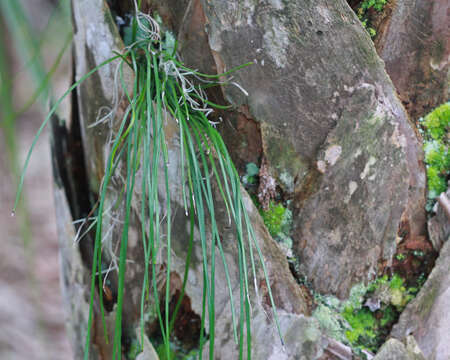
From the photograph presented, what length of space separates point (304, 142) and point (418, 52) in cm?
22

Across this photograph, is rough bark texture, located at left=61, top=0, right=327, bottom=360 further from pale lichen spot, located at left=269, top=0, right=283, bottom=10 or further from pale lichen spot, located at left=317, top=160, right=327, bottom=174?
pale lichen spot, located at left=269, top=0, right=283, bottom=10

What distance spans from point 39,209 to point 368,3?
2499 millimetres

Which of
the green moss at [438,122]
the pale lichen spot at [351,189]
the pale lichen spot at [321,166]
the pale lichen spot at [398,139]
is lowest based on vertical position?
the pale lichen spot at [351,189]

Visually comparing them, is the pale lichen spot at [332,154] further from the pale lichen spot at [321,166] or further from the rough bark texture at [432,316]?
the rough bark texture at [432,316]

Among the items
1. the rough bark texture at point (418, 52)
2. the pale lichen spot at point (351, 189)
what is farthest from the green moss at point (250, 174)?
the rough bark texture at point (418, 52)

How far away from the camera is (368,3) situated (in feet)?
1.90

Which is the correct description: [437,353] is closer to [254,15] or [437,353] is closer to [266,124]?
[266,124]

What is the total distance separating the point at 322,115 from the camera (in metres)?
0.55

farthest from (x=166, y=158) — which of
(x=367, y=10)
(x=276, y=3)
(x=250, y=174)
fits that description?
(x=367, y=10)

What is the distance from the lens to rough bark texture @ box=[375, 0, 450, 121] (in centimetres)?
58

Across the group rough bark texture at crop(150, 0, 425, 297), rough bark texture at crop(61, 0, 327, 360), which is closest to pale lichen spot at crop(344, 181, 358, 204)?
rough bark texture at crop(150, 0, 425, 297)

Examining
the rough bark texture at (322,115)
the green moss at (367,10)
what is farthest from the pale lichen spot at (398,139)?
the green moss at (367,10)

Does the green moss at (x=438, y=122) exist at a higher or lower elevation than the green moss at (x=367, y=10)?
lower

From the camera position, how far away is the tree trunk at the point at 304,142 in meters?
0.54
